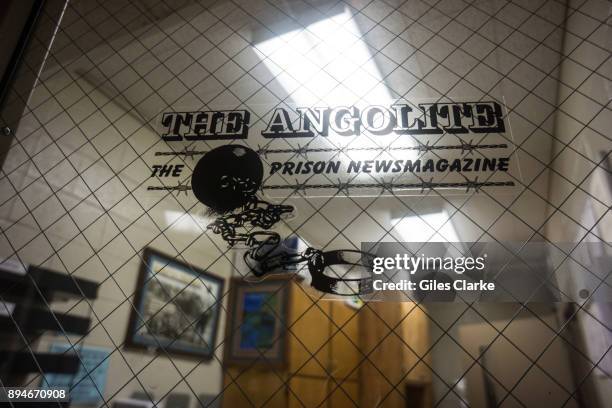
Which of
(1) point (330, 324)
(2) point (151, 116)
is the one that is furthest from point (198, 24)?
(1) point (330, 324)

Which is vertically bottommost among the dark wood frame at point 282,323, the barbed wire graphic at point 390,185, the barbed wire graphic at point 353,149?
the dark wood frame at point 282,323

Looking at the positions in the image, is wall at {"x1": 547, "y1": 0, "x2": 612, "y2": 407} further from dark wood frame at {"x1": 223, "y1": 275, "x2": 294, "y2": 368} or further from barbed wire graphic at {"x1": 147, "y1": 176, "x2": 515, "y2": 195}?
dark wood frame at {"x1": 223, "y1": 275, "x2": 294, "y2": 368}

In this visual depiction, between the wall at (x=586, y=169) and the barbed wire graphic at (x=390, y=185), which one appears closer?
the wall at (x=586, y=169)

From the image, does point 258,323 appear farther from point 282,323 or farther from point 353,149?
point 353,149

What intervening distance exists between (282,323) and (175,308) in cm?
17

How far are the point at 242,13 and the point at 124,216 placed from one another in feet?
1.52

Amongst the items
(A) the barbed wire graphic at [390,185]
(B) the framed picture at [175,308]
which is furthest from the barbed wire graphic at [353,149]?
(B) the framed picture at [175,308]

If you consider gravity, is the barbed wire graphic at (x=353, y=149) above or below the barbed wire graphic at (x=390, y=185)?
above

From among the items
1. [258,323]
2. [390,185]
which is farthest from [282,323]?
[390,185]

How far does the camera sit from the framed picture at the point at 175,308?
563mm

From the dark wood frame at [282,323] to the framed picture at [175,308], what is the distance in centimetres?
2

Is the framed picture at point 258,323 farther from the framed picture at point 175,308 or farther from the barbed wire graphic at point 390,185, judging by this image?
the barbed wire graphic at point 390,185

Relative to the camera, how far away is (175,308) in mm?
583

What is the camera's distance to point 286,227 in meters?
0.61
